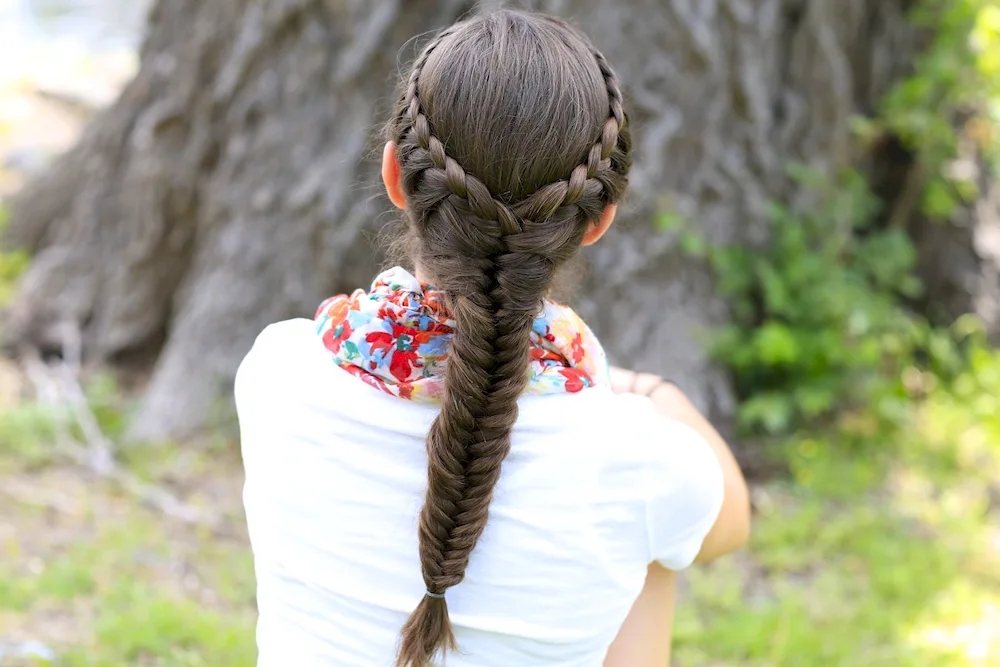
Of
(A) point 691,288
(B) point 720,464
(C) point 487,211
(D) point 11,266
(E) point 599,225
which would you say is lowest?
(D) point 11,266

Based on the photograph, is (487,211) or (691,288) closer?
(487,211)

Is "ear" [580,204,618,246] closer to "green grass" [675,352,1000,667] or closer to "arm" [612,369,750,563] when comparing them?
"arm" [612,369,750,563]

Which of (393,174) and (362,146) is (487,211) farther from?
(362,146)

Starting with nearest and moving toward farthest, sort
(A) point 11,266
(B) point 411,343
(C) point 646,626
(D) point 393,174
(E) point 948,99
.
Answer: (B) point 411,343 → (D) point 393,174 → (C) point 646,626 → (E) point 948,99 → (A) point 11,266

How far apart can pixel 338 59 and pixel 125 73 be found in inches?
159

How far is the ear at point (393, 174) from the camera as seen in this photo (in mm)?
1351

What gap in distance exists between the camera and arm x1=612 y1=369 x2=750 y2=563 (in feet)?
4.76

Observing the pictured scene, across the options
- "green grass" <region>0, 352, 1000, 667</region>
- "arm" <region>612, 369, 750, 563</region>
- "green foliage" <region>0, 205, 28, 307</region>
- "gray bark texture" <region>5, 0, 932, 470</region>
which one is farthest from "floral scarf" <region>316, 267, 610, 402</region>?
"green foliage" <region>0, 205, 28, 307</region>

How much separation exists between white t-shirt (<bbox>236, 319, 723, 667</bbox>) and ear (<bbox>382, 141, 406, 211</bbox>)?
24 cm

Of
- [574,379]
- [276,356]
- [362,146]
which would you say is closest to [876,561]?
[574,379]

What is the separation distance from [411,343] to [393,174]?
26cm

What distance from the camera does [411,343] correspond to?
1.27 m

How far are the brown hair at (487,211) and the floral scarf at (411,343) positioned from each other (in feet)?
0.16

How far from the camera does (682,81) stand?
2840 millimetres
